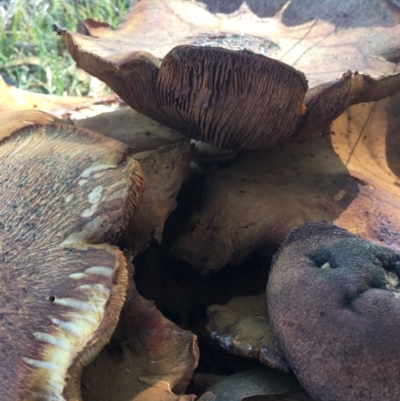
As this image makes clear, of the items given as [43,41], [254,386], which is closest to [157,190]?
[254,386]

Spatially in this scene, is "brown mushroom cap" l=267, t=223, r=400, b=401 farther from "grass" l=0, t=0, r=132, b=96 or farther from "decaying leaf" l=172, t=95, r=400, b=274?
"grass" l=0, t=0, r=132, b=96

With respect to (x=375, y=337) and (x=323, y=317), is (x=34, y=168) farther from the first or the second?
(x=375, y=337)

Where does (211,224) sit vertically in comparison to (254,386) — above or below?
above

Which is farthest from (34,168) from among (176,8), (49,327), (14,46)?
(14,46)

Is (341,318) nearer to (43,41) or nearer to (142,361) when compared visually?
(142,361)

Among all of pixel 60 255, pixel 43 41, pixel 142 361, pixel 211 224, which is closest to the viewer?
pixel 60 255

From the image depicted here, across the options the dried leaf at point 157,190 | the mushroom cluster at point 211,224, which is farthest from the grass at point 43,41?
the dried leaf at point 157,190

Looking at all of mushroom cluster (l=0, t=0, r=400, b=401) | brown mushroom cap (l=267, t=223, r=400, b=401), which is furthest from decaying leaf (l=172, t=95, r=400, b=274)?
brown mushroom cap (l=267, t=223, r=400, b=401)
